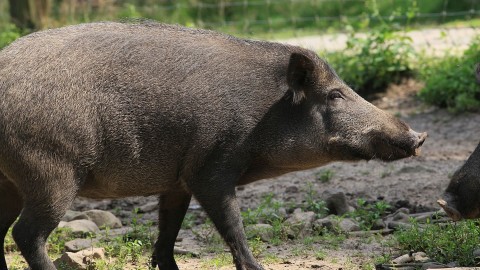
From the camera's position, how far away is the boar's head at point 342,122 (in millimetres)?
6039

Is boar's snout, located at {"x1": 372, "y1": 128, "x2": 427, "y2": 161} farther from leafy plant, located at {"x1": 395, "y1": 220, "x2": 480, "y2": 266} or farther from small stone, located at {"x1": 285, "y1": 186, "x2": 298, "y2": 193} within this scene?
small stone, located at {"x1": 285, "y1": 186, "x2": 298, "y2": 193}

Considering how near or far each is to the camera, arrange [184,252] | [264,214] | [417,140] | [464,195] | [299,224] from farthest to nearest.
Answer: [264,214], [299,224], [184,252], [464,195], [417,140]

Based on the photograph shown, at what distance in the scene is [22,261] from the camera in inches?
274

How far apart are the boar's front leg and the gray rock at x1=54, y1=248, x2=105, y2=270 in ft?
3.20

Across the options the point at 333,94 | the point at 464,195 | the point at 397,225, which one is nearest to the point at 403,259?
the point at 464,195

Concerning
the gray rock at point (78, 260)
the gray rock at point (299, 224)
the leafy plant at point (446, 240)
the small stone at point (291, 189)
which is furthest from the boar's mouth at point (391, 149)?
the small stone at point (291, 189)

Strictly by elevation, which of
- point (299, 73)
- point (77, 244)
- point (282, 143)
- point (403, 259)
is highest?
point (299, 73)

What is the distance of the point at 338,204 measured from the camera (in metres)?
7.89

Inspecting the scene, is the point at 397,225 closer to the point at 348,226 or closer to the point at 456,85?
the point at 348,226

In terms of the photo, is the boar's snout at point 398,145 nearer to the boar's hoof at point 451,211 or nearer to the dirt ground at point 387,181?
the boar's hoof at point 451,211

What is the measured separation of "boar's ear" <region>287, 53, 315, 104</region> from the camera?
604 centimetres

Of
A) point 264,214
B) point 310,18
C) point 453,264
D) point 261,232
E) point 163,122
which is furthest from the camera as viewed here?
point 310,18

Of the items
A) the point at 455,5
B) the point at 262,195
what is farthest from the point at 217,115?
the point at 455,5

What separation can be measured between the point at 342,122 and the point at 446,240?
1.03 metres
